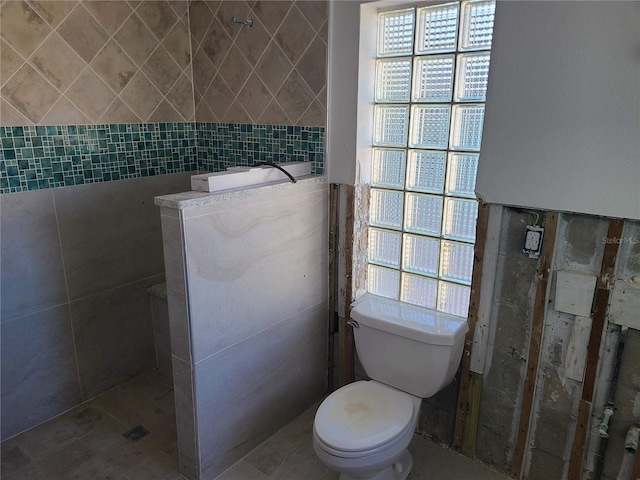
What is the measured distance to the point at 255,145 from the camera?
2412mm

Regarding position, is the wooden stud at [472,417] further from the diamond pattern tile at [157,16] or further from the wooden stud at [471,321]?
the diamond pattern tile at [157,16]

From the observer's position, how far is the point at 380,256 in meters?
2.22

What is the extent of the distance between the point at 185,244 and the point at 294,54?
1.08 metres

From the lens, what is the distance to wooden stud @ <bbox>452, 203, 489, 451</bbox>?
181 cm

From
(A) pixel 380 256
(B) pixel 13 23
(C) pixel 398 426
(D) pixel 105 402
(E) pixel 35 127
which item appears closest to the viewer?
(C) pixel 398 426

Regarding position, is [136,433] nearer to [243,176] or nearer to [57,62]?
[243,176]

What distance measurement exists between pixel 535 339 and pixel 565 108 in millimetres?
875

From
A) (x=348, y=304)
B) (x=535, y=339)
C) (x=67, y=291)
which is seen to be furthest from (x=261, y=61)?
(x=535, y=339)

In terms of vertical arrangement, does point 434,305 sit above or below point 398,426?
above

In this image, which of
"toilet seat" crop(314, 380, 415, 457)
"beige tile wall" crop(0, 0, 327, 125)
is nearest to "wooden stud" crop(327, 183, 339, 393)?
"beige tile wall" crop(0, 0, 327, 125)

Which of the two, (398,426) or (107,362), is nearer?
(398,426)

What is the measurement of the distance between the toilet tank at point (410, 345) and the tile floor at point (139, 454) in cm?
42

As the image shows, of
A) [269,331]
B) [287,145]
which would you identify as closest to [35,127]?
[287,145]

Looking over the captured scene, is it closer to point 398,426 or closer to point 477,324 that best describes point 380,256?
point 477,324
